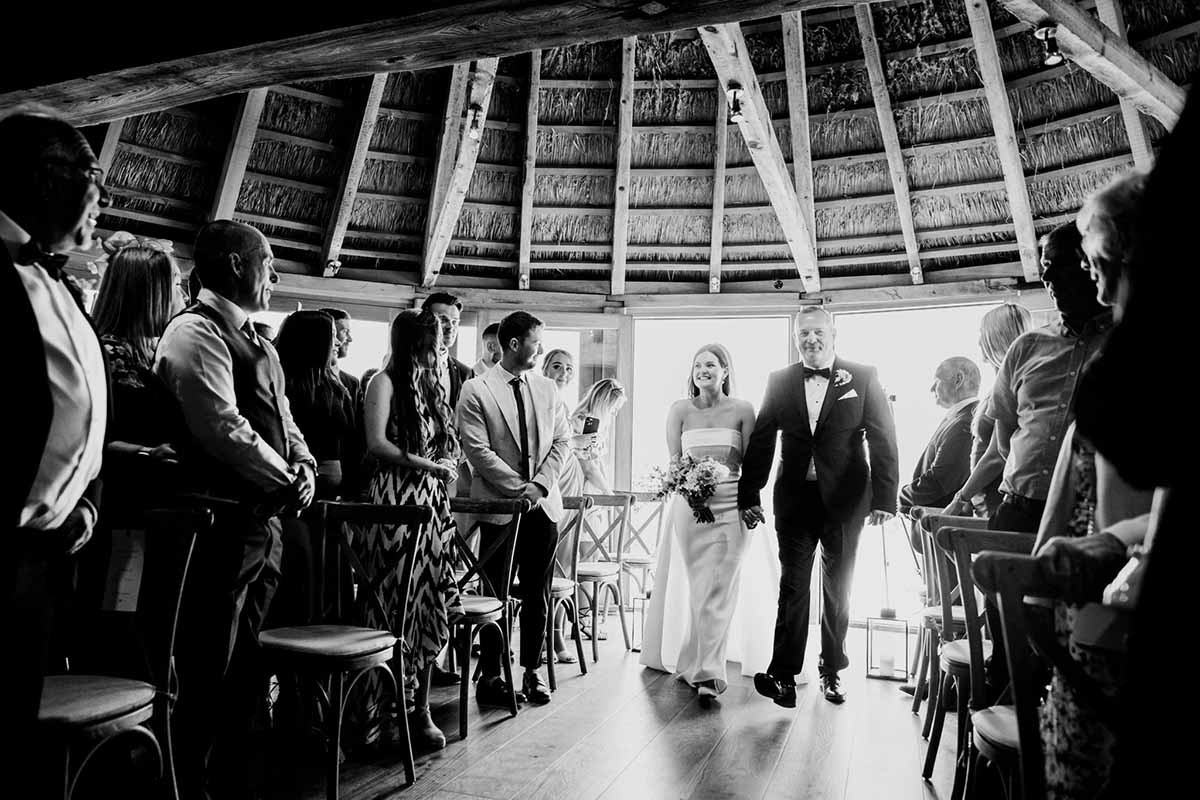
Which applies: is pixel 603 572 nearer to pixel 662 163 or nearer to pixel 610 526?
pixel 610 526

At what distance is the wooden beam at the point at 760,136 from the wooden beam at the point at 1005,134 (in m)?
1.53

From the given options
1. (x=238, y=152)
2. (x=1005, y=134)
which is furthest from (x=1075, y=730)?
(x=238, y=152)

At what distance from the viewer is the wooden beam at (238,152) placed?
6629 mm

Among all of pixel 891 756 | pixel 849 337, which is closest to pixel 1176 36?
pixel 849 337

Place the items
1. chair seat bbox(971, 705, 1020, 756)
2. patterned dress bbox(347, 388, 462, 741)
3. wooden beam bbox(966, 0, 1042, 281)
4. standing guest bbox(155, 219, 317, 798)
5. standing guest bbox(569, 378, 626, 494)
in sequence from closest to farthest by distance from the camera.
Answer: chair seat bbox(971, 705, 1020, 756) → standing guest bbox(155, 219, 317, 798) → patterned dress bbox(347, 388, 462, 741) → wooden beam bbox(966, 0, 1042, 281) → standing guest bbox(569, 378, 626, 494)

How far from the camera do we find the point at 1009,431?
2.92 metres

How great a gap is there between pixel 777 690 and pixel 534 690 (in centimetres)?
121

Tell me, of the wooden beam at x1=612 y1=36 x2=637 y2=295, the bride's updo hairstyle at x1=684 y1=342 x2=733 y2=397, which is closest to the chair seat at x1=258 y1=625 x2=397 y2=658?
the bride's updo hairstyle at x1=684 y1=342 x2=733 y2=397

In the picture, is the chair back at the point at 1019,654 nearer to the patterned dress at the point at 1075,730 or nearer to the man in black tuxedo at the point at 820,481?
the patterned dress at the point at 1075,730

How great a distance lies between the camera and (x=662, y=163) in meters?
7.71

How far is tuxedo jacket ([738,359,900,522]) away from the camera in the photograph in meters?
4.20

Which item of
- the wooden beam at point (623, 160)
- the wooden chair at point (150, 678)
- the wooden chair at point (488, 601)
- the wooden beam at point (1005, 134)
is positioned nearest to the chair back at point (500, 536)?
the wooden chair at point (488, 601)

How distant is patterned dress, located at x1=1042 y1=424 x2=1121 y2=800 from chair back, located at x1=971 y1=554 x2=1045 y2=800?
3.4 inches

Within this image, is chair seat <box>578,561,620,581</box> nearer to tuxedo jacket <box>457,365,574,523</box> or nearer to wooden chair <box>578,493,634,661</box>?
wooden chair <box>578,493,634,661</box>
